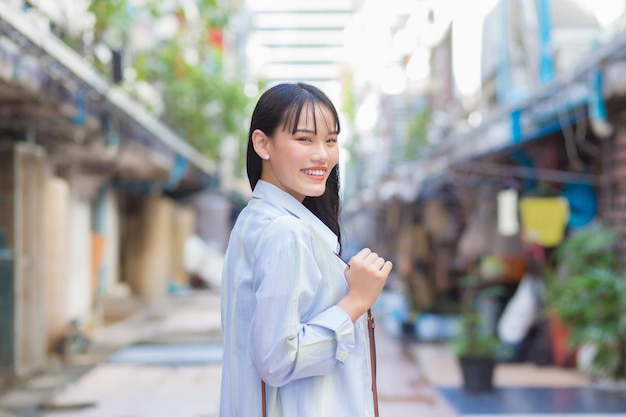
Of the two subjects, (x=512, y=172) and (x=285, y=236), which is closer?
(x=285, y=236)

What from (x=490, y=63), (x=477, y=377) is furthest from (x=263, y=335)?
(x=490, y=63)

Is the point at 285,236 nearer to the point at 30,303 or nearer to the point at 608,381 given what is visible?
the point at 608,381

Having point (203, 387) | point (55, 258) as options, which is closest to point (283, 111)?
point (203, 387)

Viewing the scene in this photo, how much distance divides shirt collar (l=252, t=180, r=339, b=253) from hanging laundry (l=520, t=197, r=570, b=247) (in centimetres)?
841

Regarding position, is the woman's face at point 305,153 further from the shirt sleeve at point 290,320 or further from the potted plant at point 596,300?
the potted plant at point 596,300

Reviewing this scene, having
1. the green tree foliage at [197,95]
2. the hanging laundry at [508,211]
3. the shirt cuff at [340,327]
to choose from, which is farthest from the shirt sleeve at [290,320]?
the green tree foliage at [197,95]

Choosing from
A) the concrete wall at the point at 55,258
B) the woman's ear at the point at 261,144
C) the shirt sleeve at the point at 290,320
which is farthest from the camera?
the concrete wall at the point at 55,258

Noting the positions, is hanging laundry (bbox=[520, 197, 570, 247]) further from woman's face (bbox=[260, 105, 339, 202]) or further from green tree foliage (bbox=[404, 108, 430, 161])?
green tree foliage (bbox=[404, 108, 430, 161])

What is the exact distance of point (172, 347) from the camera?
13102mm

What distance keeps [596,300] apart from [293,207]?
23.3 ft

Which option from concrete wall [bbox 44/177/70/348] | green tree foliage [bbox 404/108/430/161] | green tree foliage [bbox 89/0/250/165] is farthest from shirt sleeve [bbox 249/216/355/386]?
green tree foliage [bbox 404/108/430/161]

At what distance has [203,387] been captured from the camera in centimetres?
929

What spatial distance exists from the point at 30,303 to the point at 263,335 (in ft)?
29.1

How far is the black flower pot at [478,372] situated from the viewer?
9.05 metres
